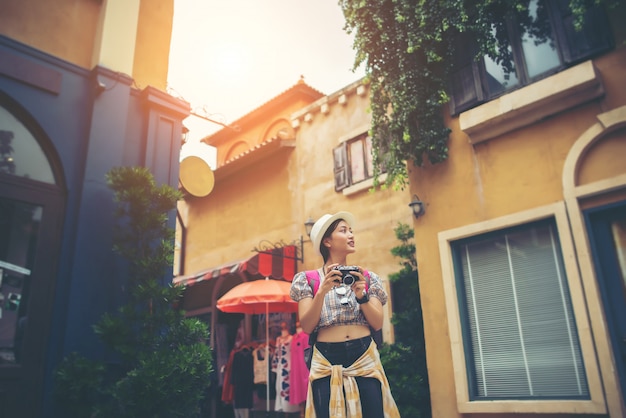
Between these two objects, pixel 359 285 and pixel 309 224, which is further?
pixel 309 224

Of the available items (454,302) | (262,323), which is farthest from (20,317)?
(262,323)

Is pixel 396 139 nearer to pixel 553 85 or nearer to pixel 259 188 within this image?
pixel 553 85

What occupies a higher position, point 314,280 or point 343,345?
point 314,280

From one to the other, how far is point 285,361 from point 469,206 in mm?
5159

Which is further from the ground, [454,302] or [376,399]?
[454,302]

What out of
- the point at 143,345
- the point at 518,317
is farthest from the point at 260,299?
the point at 518,317

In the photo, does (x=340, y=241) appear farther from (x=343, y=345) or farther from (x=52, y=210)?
(x=52, y=210)

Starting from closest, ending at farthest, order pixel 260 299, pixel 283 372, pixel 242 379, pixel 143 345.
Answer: pixel 143 345 → pixel 260 299 → pixel 283 372 → pixel 242 379

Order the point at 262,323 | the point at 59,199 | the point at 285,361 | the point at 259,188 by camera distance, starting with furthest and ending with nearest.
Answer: the point at 259,188
the point at 262,323
the point at 285,361
the point at 59,199

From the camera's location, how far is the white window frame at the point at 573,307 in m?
5.31

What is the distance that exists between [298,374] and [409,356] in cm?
285

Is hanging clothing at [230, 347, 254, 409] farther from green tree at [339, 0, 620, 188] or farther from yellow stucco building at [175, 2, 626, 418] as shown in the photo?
green tree at [339, 0, 620, 188]

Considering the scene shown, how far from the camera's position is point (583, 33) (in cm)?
608

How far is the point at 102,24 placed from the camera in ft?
19.9
